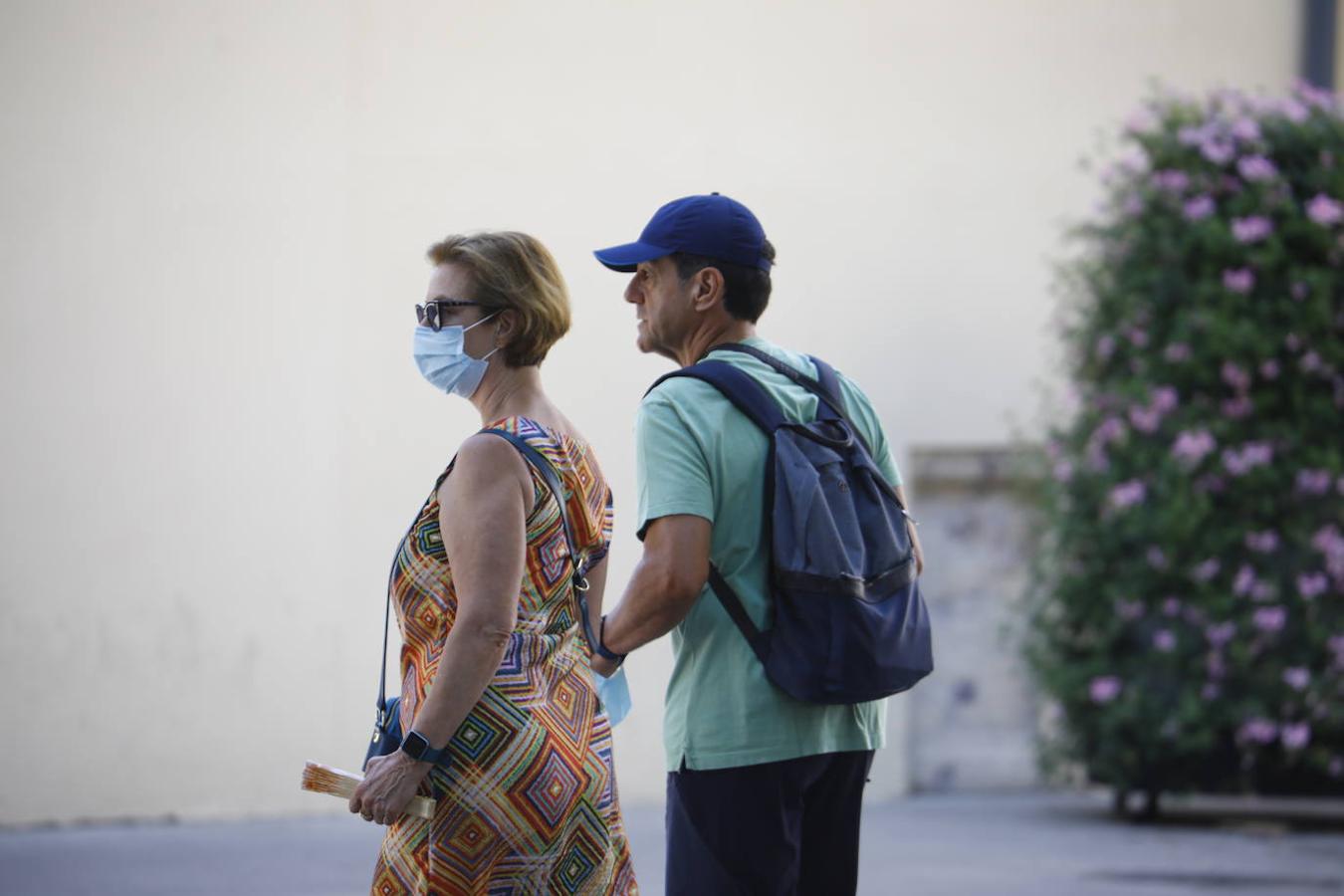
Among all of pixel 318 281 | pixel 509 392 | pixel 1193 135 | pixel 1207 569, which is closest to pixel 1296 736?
Answer: pixel 1207 569

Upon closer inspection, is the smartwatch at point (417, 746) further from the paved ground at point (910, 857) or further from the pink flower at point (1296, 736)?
the pink flower at point (1296, 736)

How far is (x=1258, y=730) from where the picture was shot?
29.3 ft

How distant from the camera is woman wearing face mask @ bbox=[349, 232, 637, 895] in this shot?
117 inches

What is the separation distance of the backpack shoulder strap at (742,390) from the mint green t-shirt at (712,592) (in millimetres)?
17

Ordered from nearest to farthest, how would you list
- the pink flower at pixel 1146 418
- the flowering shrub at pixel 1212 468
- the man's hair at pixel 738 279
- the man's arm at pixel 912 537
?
1. the man's hair at pixel 738 279
2. the man's arm at pixel 912 537
3. the flowering shrub at pixel 1212 468
4. the pink flower at pixel 1146 418

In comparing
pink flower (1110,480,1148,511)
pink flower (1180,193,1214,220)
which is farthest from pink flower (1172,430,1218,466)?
pink flower (1180,193,1214,220)

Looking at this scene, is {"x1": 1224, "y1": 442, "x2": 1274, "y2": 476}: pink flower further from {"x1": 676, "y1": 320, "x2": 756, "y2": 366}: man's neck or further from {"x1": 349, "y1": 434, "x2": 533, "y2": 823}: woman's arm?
{"x1": 349, "y1": 434, "x2": 533, "y2": 823}: woman's arm

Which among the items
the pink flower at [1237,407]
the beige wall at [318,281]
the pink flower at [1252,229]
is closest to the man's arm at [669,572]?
the beige wall at [318,281]

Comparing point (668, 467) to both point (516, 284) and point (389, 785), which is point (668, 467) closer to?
point (516, 284)

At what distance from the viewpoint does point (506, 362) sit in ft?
10.6

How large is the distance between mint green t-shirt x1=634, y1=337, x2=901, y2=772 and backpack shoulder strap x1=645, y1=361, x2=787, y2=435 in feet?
0.05

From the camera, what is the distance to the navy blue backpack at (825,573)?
10.2 feet

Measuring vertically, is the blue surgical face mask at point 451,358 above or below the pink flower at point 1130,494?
below

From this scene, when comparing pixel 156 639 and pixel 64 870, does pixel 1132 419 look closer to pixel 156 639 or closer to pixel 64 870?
pixel 156 639
